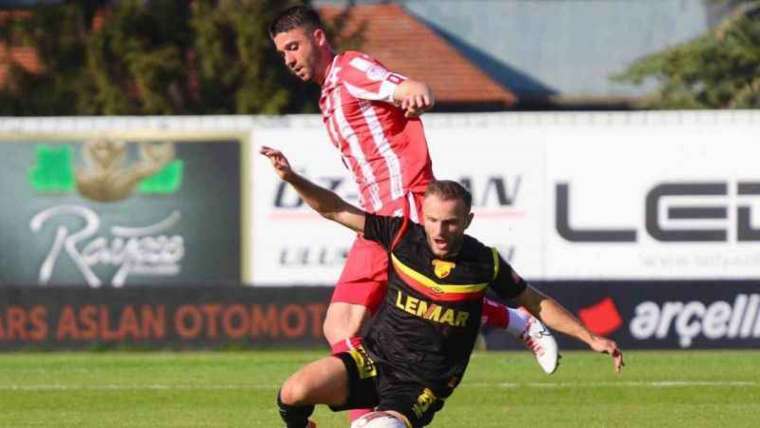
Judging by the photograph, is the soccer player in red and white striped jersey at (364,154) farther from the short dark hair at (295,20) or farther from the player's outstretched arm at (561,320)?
the player's outstretched arm at (561,320)

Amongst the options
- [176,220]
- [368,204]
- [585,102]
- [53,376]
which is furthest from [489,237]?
[585,102]

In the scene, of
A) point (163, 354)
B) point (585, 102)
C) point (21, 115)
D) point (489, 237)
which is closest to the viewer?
point (163, 354)

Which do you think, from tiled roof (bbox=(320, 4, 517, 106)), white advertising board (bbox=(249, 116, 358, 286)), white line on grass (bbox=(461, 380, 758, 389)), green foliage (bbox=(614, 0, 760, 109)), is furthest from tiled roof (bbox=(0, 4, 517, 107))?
white line on grass (bbox=(461, 380, 758, 389))

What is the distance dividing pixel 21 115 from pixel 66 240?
16.5 feet

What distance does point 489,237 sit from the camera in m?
21.0

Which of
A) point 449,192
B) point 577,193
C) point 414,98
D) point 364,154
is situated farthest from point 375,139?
point 577,193

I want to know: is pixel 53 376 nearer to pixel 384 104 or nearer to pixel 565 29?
pixel 384 104

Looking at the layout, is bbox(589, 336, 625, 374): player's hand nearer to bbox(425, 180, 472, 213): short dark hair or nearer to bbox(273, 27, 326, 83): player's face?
bbox(425, 180, 472, 213): short dark hair

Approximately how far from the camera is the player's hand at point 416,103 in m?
8.38

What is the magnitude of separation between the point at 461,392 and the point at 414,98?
5.32 metres

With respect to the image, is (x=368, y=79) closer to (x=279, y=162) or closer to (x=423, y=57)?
(x=279, y=162)

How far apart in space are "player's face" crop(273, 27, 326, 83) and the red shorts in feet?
2.53

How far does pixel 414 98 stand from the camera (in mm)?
8438

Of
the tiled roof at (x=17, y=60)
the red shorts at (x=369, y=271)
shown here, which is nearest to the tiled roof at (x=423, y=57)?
the tiled roof at (x=17, y=60)
